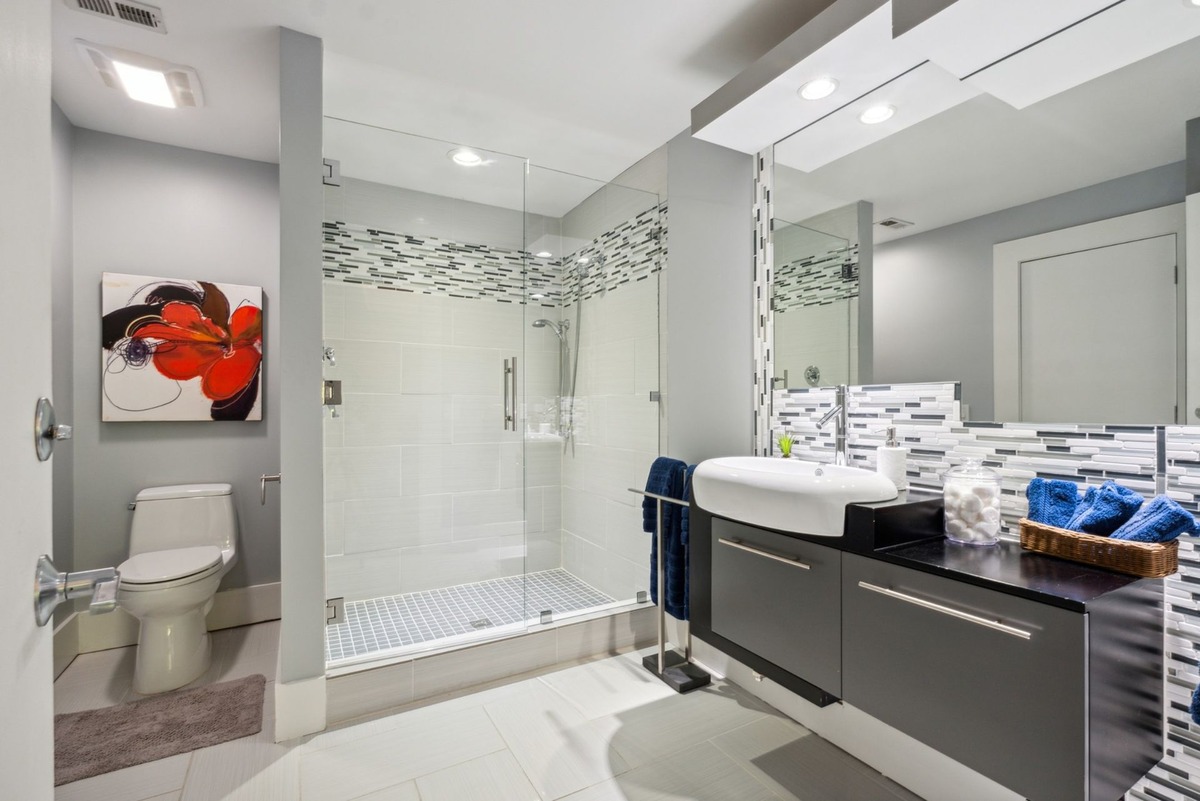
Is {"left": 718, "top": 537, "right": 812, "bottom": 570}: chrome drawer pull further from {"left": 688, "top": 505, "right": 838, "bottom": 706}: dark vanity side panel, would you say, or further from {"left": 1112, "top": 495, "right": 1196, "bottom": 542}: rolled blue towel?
{"left": 1112, "top": 495, "right": 1196, "bottom": 542}: rolled blue towel

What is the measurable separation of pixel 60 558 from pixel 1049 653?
11.8 feet

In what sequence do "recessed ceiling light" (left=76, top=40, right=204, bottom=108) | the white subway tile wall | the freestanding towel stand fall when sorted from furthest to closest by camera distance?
1. the white subway tile wall
2. the freestanding towel stand
3. "recessed ceiling light" (left=76, top=40, right=204, bottom=108)

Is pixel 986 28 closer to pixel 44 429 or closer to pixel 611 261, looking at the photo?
pixel 611 261

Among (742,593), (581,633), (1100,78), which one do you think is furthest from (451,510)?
(1100,78)

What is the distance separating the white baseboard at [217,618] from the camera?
266 centimetres

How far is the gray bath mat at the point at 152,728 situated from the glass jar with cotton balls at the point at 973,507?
2.42 meters

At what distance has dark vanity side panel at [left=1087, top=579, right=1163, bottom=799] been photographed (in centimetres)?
110

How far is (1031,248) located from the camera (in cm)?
161

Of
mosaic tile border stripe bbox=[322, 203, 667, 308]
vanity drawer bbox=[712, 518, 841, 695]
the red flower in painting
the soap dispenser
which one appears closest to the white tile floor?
vanity drawer bbox=[712, 518, 841, 695]

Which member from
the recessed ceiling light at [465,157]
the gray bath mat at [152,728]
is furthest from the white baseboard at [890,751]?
the recessed ceiling light at [465,157]

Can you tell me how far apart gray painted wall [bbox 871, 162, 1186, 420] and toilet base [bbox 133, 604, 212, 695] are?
2977 mm

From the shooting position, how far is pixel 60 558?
2.53 m

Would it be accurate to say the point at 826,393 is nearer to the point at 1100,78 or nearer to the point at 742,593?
the point at 742,593

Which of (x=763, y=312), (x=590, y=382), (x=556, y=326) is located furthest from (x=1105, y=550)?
(x=556, y=326)
